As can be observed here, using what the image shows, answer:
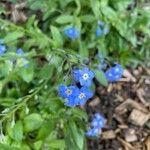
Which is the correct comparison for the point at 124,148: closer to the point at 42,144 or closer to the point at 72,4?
the point at 42,144

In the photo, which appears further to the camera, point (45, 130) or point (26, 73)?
point (26, 73)

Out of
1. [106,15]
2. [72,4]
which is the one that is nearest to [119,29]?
[106,15]

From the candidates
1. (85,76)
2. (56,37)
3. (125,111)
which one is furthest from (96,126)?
(85,76)

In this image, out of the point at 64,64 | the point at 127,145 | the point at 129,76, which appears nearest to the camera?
the point at 64,64

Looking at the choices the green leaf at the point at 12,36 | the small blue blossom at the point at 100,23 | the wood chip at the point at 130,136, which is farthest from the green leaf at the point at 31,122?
the small blue blossom at the point at 100,23

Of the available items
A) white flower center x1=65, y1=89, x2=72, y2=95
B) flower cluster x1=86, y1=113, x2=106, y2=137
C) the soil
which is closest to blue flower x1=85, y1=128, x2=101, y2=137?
flower cluster x1=86, y1=113, x2=106, y2=137

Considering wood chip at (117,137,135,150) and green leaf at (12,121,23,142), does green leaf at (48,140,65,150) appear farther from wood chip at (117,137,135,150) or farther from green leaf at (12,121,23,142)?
wood chip at (117,137,135,150)

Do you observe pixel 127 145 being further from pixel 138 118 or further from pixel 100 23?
pixel 100 23

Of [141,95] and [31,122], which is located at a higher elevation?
[31,122]
